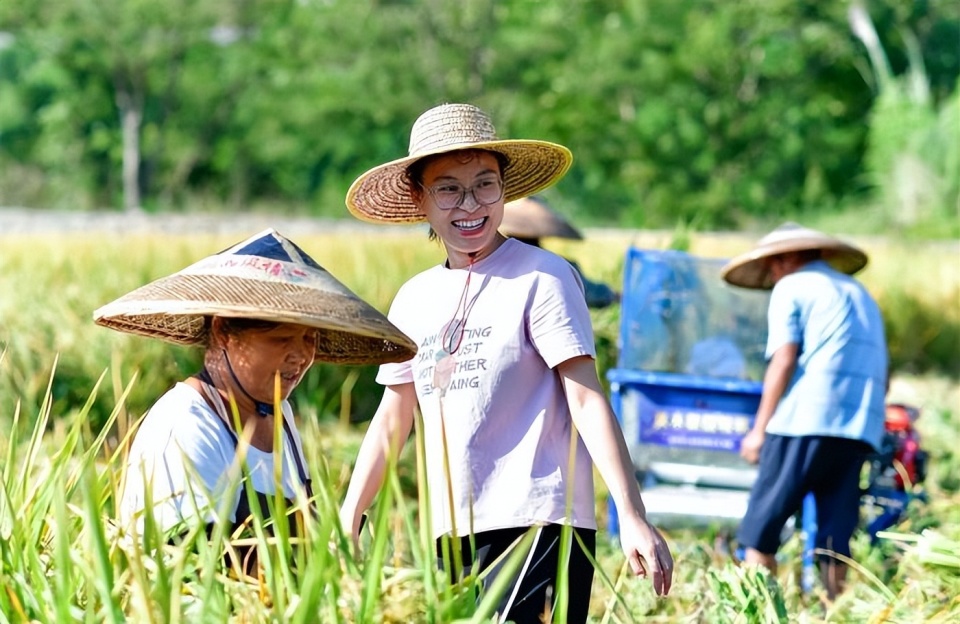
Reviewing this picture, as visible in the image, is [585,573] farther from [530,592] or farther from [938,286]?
[938,286]

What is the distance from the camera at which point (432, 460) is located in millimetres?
3320

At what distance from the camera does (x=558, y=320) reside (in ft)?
10.2

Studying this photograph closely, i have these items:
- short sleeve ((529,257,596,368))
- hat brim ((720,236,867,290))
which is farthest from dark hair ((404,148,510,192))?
hat brim ((720,236,867,290))

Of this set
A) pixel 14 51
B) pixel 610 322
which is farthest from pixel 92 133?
pixel 610 322

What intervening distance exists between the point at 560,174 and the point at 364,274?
581cm

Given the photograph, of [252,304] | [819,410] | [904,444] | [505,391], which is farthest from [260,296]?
[904,444]

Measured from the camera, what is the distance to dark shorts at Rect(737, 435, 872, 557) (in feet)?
18.0

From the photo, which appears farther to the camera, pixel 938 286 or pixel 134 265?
pixel 938 286

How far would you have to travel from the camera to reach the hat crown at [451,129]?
3.27m

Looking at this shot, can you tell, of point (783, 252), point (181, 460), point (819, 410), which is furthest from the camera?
point (783, 252)

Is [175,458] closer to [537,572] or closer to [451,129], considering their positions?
[537,572]

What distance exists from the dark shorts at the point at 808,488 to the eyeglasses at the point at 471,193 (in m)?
2.60

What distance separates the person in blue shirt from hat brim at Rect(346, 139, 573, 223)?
2.12m

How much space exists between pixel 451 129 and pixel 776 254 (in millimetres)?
2895
